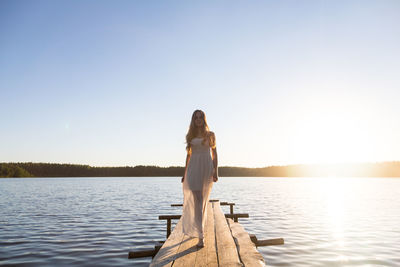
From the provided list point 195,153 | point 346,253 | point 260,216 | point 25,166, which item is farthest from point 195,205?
point 25,166

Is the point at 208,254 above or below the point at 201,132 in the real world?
below

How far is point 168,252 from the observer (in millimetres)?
6711

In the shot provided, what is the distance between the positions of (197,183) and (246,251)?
184 centimetres

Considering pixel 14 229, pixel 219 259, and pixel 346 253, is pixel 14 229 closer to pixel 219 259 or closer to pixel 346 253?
pixel 219 259

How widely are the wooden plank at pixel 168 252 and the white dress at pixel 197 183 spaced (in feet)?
1.37

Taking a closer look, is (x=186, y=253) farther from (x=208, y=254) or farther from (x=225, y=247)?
(x=225, y=247)

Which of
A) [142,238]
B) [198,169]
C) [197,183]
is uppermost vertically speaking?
[198,169]

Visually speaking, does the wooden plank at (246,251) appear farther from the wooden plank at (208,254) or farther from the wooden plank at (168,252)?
the wooden plank at (168,252)

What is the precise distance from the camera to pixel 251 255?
21.4ft

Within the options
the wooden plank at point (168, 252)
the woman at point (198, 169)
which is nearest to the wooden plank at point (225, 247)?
the woman at point (198, 169)

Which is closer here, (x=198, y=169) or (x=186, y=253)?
(x=186, y=253)

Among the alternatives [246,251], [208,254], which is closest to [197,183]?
[208,254]

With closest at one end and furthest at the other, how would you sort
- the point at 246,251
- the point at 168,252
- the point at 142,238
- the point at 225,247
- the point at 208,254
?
the point at 208,254 < the point at 168,252 < the point at 246,251 < the point at 225,247 < the point at 142,238

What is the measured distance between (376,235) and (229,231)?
11133 millimetres
